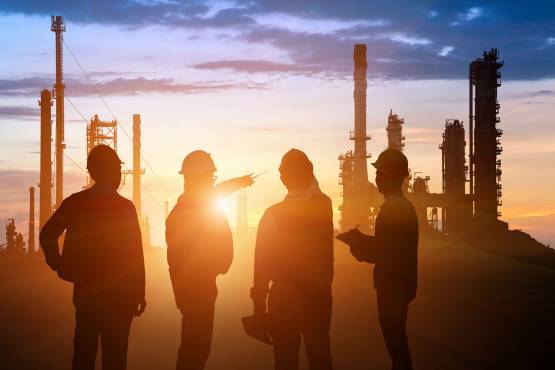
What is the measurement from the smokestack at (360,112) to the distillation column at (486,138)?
10562 millimetres

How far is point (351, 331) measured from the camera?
10633mm

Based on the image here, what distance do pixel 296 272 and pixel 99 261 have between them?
1444 millimetres

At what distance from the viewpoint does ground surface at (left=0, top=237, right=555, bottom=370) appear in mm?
8359

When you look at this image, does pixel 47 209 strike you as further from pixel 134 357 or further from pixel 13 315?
pixel 134 357

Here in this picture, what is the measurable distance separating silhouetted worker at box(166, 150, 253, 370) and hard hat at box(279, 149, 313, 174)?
612 mm

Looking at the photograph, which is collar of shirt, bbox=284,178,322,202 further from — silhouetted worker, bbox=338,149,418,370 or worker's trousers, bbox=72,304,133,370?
worker's trousers, bbox=72,304,133,370

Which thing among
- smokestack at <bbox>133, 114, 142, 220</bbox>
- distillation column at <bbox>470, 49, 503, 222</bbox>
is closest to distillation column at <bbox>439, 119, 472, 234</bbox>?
distillation column at <bbox>470, 49, 503, 222</bbox>

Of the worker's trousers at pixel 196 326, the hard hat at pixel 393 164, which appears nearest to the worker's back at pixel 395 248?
the hard hat at pixel 393 164

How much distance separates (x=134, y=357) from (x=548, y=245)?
57.9 meters

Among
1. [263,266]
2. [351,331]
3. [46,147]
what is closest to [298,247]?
[263,266]

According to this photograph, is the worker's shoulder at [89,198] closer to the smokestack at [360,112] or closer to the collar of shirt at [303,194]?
the collar of shirt at [303,194]

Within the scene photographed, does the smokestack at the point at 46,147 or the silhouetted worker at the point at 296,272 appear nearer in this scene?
the silhouetted worker at the point at 296,272

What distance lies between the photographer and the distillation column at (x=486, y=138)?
62250 mm

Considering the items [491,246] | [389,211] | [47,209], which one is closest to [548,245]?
[491,246]
